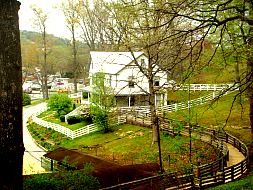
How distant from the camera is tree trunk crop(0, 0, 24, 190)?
3930 millimetres

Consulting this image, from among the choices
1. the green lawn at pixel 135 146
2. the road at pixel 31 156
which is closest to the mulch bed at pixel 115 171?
the green lawn at pixel 135 146

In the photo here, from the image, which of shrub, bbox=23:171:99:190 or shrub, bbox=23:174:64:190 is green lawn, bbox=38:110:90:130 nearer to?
shrub, bbox=23:171:99:190

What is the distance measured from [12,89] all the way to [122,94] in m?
30.9

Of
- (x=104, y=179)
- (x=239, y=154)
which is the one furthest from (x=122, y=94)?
(x=104, y=179)

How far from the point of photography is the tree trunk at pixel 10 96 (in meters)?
3.93

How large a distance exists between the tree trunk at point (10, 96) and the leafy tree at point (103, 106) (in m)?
23.9

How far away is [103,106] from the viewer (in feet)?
93.6

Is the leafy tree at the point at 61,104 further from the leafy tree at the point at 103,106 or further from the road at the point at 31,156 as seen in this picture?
the leafy tree at the point at 103,106

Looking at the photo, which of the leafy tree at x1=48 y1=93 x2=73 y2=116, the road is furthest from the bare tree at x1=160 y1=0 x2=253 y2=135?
the leafy tree at x1=48 y1=93 x2=73 y2=116

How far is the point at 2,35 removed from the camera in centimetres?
393

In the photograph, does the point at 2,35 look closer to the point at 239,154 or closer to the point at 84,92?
the point at 239,154

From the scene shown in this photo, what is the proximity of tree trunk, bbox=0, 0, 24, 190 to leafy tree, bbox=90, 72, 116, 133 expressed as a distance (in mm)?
23873

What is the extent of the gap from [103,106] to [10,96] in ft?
80.6

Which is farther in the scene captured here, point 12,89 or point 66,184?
point 66,184
